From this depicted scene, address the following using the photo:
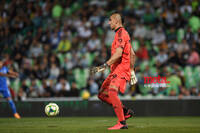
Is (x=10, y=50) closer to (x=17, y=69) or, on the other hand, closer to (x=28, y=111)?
(x=17, y=69)

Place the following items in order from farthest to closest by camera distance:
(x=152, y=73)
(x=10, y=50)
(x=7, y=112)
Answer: (x=10, y=50), (x=152, y=73), (x=7, y=112)

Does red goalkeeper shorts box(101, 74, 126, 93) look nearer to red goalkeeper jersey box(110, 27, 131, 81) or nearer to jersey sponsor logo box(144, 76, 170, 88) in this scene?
red goalkeeper jersey box(110, 27, 131, 81)

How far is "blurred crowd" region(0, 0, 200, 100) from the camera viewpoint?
1648 centimetres

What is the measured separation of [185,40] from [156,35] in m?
1.33

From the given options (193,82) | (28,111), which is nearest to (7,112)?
(28,111)

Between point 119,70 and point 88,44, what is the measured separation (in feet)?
31.6

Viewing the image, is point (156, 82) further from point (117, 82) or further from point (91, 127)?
point (117, 82)

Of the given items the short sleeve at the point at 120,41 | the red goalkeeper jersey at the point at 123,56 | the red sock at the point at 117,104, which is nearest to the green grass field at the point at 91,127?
the red sock at the point at 117,104

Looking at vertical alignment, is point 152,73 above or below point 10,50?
below

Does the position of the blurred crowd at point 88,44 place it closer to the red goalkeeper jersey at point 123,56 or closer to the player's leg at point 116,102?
the red goalkeeper jersey at point 123,56

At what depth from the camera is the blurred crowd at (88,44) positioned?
16.5m

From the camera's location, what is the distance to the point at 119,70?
882cm

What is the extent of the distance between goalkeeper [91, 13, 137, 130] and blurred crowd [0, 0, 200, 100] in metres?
6.72

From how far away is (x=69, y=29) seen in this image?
19.6 meters
